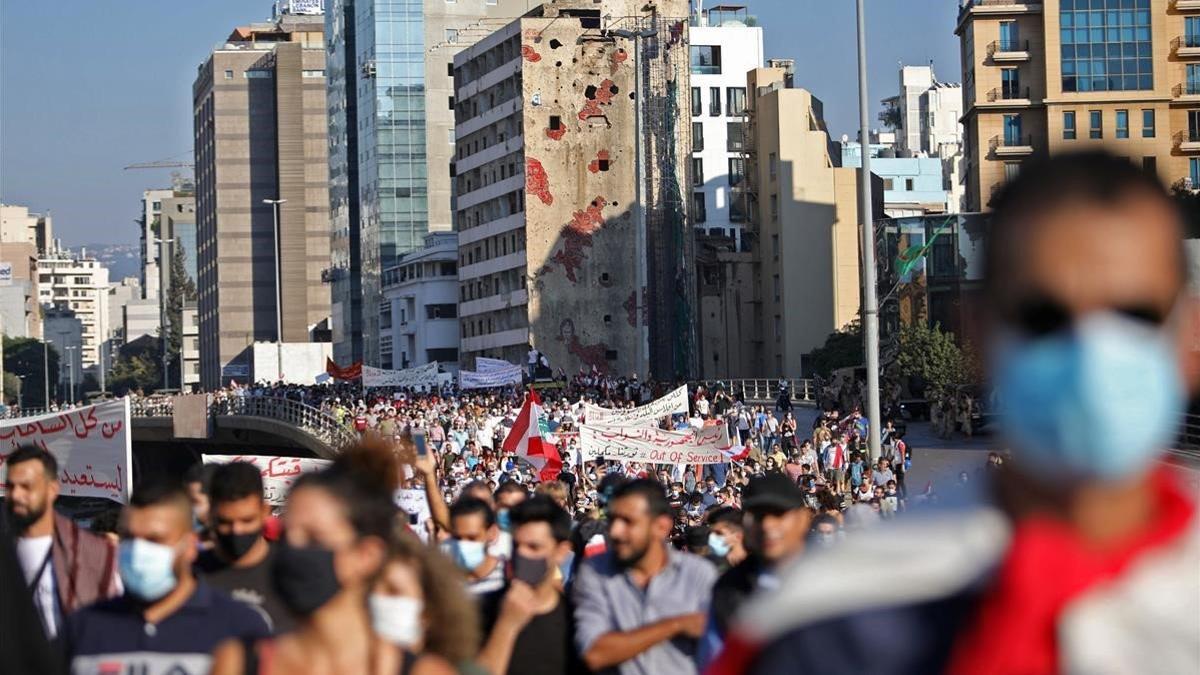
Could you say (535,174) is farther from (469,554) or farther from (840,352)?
(469,554)

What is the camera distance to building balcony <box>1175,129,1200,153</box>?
3216 inches

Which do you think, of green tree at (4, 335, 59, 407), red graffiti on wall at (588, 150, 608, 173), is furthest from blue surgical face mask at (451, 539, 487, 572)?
green tree at (4, 335, 59, 407)

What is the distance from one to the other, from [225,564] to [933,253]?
226 feet

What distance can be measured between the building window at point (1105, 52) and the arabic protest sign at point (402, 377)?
2942 cm

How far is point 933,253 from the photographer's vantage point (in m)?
74.2

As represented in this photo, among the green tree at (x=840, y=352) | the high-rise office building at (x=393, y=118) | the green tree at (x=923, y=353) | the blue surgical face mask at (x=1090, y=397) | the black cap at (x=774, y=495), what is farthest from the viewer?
the high-rise office building at (x=393, y=118)

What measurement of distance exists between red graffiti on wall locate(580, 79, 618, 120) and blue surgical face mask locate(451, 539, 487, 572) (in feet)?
293

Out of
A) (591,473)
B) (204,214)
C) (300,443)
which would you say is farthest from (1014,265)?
(204,214)

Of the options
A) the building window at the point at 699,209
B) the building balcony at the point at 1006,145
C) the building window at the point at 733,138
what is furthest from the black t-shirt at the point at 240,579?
the building window at the point at 733,138

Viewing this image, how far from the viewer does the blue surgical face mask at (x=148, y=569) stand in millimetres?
5512

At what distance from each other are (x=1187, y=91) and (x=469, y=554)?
3134 inches

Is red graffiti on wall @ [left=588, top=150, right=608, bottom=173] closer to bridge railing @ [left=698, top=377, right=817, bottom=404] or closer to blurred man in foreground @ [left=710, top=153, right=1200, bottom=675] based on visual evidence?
bridge railing @ [left=698, top=377, right=817, bottom=404]

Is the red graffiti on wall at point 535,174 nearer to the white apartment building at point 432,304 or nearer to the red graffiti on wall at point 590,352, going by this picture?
the red graffiti on wall at point 590,352

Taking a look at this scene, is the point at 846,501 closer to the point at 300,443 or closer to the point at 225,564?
the point at 225,564
